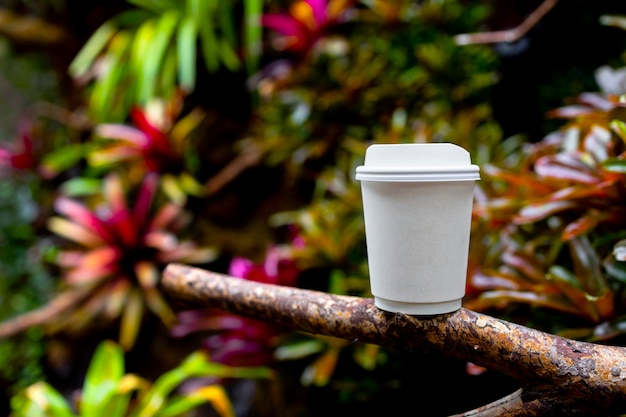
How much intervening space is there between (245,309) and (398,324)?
0.27 meters

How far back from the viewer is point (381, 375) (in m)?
1.10

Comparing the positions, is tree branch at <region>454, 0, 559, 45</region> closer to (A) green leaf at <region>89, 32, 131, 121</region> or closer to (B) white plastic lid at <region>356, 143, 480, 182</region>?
(B) white plastic lid at <region>356, 143, 480, 182</region>

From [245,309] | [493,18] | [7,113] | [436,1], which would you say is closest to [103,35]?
[7,113]

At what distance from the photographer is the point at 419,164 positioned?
1.69ft

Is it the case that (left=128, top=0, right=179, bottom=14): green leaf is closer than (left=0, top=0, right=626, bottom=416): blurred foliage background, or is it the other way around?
(left=0, top=0, right=626, bottom=416): blurred foliage background

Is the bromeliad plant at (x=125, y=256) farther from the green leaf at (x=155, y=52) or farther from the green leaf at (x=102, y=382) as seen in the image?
the green leaf at (x=155, y=52)

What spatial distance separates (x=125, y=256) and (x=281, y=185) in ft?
2.52

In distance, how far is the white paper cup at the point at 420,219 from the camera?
0.51m

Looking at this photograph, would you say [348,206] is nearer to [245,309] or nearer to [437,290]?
[245,309]

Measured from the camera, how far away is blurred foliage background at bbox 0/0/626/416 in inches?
34.7

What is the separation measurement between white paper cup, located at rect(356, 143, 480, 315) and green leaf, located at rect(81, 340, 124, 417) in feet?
3.73

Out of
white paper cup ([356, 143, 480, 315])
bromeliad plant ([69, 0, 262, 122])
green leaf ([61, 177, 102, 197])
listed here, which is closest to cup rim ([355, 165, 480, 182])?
white paper cup ([356, 143, 480, 315])

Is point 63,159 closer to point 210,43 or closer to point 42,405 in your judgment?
point 210,43

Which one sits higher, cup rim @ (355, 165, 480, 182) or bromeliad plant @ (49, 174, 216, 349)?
cup rim @ (355, 165, 480, 182)
